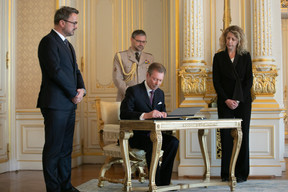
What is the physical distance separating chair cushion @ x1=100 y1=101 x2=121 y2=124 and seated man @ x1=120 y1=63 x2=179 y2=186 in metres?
0.76

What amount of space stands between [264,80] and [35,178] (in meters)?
2.98

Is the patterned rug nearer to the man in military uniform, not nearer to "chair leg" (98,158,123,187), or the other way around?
"chair leg" (98,158,123,187)

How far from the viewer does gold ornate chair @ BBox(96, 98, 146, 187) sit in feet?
12.9

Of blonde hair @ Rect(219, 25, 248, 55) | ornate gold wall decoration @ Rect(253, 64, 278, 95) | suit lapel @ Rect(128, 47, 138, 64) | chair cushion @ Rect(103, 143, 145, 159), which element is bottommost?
chair cushion @ Rect(103, 143, 145, 159)

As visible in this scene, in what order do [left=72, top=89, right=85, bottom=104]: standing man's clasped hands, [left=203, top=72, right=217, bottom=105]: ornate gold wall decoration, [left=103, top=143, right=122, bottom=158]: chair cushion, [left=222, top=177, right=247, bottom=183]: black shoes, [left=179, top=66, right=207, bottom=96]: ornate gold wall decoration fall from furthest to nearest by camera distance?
1. [left=203, top=72, right=217, bottom=105]: ornate gold wall decoration
2. [left=179, top=66, right=207, bottom=96]: ornate gold wall decoration
3. [left=222, top=177, right=247, bottom=183]: black shoes
4. [left=103, top=143, right=122, bottom=158]: chair cushion
5. [left=72, top=89, right=85, bottom=104]: standing man's clasped hands

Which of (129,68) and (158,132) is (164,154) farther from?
(129,68)

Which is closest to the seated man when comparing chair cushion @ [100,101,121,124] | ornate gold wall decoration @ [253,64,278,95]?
chair cushion @ [100,101,121,124]

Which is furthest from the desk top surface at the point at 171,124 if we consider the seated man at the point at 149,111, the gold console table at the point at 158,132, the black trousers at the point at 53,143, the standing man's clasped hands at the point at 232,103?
the standing man's clasped hands at the point at 232,103

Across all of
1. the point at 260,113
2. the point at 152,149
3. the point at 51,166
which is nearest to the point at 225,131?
the point at 260,113

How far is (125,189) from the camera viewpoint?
3.69m

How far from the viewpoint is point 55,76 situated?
11.5 ft

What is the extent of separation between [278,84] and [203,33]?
3.88ft

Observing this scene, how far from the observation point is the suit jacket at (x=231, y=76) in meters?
4.51

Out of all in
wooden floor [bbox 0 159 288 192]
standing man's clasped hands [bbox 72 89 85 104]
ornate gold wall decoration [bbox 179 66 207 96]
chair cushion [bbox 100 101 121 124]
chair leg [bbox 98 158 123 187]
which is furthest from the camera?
ornate gold wall decoration [bbox 179 66 207 96]
